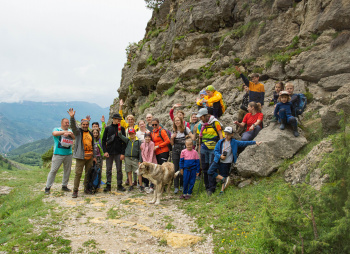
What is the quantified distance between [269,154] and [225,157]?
5.55ft

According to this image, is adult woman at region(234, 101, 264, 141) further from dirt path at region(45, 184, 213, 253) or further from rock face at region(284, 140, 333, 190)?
dirt path at region(45, 184, 213, 253)

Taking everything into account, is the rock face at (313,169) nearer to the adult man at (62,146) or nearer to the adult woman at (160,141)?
the adult woman at (160,141)

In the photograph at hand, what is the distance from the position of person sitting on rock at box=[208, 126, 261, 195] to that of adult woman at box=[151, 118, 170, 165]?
226 cm

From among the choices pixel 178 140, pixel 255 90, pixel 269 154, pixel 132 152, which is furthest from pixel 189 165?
pixel 255 90

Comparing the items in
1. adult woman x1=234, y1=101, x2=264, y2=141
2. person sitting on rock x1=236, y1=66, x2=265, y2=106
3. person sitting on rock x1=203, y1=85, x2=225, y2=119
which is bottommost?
adult woman x1=234, y1=101, x2=264, y2=141

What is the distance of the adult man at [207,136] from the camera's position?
9.18 metres

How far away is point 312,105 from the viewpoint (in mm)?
11680

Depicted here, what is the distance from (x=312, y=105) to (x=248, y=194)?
6904 millimetres

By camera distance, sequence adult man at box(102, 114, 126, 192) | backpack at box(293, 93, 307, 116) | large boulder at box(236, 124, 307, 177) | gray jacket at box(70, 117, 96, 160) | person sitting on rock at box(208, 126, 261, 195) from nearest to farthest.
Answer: large boulder at box(236, 124, 307, 177) < person sitting on rock at box(208, 126, 261, 195) < backpack at box(293, 93, 307, 116) < gray jacket at box(70, 117, 96, 160) < adult man at box(102, 114, 126, 192)

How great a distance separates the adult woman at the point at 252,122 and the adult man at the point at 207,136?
1.03m

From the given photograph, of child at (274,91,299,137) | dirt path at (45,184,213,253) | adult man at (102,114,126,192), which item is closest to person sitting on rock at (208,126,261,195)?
child at (274,91,299,137)

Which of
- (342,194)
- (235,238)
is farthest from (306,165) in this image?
(342,194)

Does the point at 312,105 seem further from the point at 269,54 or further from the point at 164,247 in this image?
the point at 164,247

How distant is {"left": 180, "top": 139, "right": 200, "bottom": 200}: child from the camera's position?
356 inches
